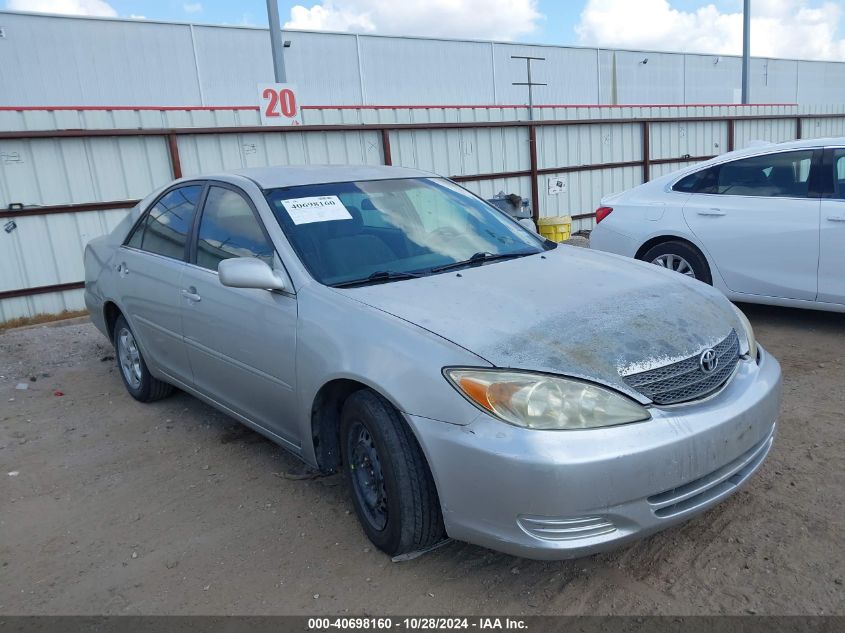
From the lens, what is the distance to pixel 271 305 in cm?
311

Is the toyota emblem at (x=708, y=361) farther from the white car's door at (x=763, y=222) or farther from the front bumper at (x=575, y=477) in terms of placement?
the white car's door at (x=763, y=222)

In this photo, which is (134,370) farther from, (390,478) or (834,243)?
(834,243)

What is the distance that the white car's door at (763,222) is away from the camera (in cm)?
529

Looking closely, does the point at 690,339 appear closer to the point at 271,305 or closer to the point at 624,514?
the point at 624,514

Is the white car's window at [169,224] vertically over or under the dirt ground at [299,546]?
over

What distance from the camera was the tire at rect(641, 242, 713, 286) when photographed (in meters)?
5.91

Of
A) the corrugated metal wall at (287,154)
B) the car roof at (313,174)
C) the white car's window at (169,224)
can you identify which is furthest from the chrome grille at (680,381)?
the corrugated metal wall at (287,154)

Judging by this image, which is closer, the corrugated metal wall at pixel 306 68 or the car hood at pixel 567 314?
the car hood at pixel 567 314

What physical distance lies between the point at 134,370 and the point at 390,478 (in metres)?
3.02

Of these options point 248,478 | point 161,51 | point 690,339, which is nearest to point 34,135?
point 248,478

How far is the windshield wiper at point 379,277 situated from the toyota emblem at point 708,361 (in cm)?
125

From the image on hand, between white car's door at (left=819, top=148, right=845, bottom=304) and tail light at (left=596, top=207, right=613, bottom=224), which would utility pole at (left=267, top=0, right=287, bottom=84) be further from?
white car's door at (left=819, top=148, right=845, bottom=304)

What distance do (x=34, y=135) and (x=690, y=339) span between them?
24.9 feet

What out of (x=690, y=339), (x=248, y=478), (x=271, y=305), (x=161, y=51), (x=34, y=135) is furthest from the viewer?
(x=161, y=51)
